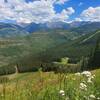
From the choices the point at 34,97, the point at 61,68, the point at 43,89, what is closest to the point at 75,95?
the point at 34,97

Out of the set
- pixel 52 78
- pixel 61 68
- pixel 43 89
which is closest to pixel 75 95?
pixel 43 89

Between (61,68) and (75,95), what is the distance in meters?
2.58

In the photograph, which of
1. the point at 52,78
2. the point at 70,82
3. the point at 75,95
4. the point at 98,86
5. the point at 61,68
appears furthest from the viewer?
the point at 52,78

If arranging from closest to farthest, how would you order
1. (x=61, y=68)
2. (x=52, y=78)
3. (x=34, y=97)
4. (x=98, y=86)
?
(x=34, y=97) → (x=98, y=86) → (x=61, y=68) → (x=52, y=78)

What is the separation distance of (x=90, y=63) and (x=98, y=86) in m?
89.2

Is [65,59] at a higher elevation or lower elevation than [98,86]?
higher

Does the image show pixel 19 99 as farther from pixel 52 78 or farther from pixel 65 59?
pixel 52 78

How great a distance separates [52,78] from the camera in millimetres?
11062

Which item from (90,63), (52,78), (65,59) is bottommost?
(90,63)

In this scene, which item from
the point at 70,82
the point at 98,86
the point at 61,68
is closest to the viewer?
the point at 98,86

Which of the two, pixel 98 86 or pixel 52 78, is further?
pixel 52 78

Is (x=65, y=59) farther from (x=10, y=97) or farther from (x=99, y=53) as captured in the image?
(x=99, y=53)

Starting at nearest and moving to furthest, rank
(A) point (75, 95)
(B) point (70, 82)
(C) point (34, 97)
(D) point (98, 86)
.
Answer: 1. (A) point (75, 95)
2. (C) point (34, 97)
3. (D) point (98, 86)
4. (B) point (70, 82)

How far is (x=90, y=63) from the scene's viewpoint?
9712 cm
